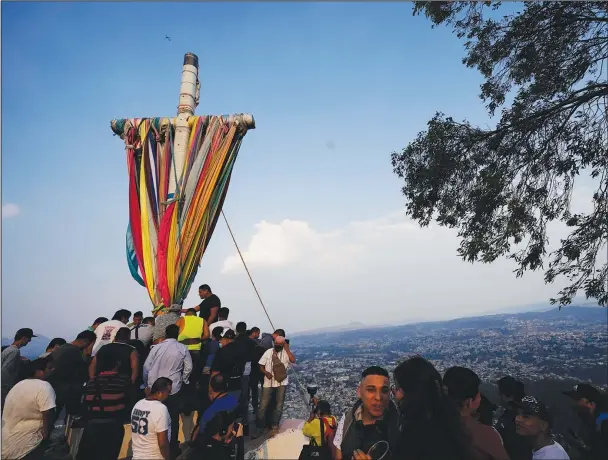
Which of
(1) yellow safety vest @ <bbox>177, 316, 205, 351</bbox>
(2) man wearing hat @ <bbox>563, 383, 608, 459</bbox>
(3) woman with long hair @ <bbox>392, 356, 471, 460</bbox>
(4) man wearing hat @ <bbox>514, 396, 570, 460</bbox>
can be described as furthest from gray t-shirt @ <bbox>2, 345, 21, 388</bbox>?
(2) man wearing hat @ <bbox>563, 383, 608, 459</bbox>

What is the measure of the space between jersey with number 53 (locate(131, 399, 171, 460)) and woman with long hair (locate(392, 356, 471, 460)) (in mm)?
2496

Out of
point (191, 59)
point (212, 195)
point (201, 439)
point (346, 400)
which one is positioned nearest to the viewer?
point (201, 439)

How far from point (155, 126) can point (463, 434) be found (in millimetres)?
9658

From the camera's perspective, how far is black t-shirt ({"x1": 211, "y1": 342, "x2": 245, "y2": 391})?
15.4 feet

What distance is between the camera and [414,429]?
2133 millimetres

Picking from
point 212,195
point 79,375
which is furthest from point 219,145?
point 79,375

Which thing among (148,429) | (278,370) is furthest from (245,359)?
(148,429)

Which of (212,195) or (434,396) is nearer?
(434,396)

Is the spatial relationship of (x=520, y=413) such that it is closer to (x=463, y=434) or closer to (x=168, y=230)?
(x=463, y=434)

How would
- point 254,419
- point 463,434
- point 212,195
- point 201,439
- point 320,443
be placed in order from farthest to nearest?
point 212,195, point 254,419, point 320,443, point 201,439, point 463,434

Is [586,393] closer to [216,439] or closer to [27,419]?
[216,439]

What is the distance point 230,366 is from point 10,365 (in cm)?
315

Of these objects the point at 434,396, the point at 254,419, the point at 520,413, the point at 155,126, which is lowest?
the point at 254,419

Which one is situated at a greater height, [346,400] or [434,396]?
[434,396]
